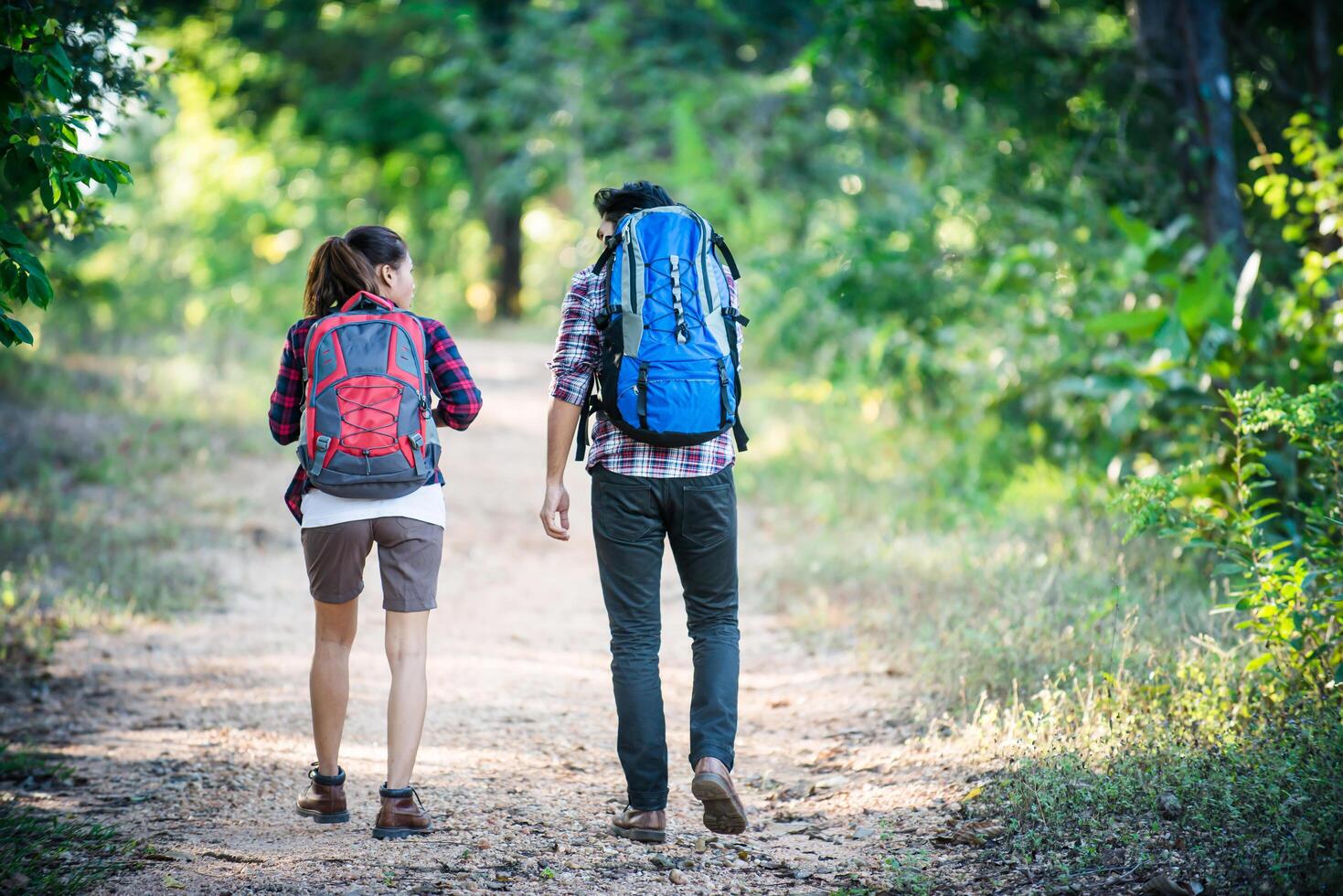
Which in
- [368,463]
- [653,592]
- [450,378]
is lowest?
[653,592]

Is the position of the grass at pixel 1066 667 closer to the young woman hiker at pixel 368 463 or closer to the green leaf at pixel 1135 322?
the green leaf at pixel 1135 322

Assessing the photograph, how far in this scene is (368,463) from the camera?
3.62 m

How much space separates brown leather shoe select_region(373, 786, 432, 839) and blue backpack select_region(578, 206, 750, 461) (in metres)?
1.36

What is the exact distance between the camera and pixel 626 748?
12.5 ft

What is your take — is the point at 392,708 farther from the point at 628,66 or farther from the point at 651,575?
the point at 628,66

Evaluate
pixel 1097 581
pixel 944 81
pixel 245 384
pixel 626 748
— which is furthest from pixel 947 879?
pixel 245 384

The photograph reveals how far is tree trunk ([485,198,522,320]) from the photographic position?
19.9 meters

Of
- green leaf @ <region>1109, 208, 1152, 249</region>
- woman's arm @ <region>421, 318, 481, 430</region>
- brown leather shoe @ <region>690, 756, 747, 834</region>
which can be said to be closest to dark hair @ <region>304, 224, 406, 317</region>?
woman's arm @ <region>421, 318, 481, 430</region>

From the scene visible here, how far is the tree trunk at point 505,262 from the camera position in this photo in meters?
19.9

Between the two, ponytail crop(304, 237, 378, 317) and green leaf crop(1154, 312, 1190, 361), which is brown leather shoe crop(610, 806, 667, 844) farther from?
green leaf crop(1154, 312, 1190, 361)

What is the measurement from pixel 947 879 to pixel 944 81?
6.51m

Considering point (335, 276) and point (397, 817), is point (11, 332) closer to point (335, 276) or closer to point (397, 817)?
point (335, 276)

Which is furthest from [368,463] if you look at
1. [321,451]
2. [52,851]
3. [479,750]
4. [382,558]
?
[479,750]

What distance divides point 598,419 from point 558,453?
0.57ft
